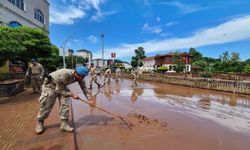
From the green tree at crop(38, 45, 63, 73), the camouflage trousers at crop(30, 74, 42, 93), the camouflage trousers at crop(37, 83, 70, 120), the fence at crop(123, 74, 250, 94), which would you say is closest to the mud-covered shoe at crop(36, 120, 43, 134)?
the camouflage trousers at crop(37, 83, 70, 120)

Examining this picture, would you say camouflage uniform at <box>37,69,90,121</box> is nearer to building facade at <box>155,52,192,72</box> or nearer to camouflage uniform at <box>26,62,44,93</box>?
camouflage uniform at <box>26,62,44,93</box>

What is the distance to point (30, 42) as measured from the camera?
14.5 metres

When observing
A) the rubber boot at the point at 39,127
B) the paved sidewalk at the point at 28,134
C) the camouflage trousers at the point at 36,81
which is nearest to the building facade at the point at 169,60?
the camouflage trousers at the point at 36,81

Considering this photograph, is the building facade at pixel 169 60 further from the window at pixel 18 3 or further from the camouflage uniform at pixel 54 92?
the camouflage uniform at pixel 54 92

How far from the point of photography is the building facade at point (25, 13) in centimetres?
2333

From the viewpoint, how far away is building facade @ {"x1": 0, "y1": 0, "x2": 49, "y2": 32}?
918 inches

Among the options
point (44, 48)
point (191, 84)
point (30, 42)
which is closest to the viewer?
point (30, 42)

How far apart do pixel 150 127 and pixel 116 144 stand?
151 centimetres

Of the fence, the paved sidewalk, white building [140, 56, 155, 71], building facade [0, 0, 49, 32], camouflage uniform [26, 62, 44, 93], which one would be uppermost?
building facade [0, 0, 49, 32]

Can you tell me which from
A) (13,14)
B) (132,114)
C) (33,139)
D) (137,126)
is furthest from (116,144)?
(13,14)

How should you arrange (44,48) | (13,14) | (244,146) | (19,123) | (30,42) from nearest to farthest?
1. (244,146)
2. (19,123)
3. (30,42)
4. (44,48)
5. (13,14)

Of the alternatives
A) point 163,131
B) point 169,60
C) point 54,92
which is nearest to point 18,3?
point 54,92

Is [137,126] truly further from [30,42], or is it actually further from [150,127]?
[30,42]

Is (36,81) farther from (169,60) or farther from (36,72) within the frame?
(169,60)
